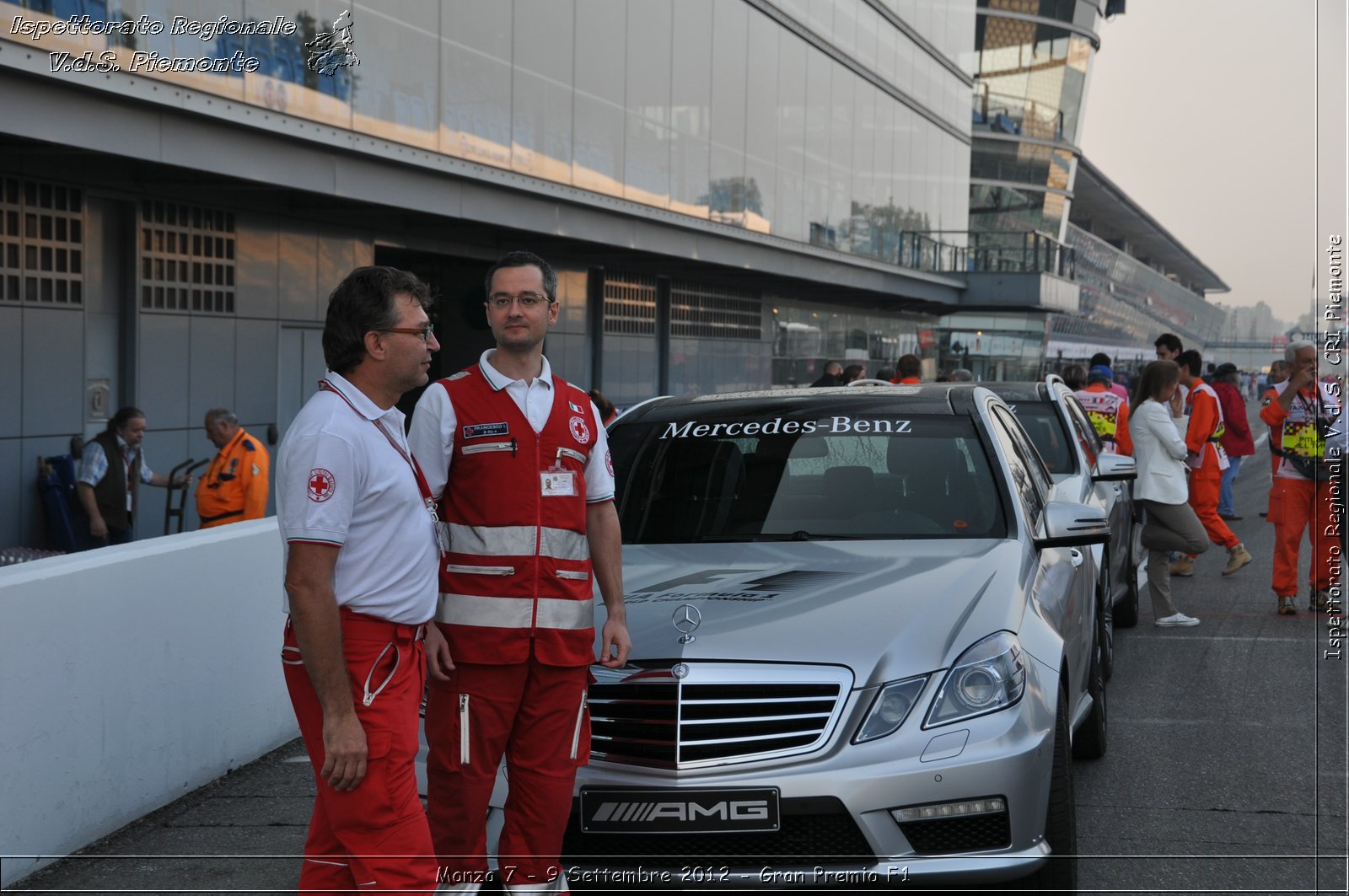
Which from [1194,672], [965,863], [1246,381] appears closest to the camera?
[965,863]

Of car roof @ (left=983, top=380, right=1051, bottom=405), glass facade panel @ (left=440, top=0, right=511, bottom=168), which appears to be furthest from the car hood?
glass facade panel @ (left=440, top=0, right=511, bottom=168)

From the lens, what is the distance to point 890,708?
388 centimetres

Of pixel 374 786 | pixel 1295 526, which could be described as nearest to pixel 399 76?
pixel 1295 526

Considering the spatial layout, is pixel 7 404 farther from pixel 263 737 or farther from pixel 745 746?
pixel 745 746

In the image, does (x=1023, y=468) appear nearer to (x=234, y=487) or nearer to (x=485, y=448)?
(x=485, y=448)

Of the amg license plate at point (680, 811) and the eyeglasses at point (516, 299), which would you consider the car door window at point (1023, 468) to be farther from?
the eyeglasses at point (516, 299)

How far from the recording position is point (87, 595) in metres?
5.00

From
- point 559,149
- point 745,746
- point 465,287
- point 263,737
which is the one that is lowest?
point 263,737

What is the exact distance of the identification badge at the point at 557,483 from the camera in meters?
3.72

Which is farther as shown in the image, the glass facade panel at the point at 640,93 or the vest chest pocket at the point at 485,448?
the glass facade panel at the point at 640,93

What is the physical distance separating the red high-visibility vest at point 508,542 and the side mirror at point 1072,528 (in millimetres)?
2043

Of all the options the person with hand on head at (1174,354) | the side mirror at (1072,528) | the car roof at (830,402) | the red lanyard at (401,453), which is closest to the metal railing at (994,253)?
the person with hand on head at (1174,354)

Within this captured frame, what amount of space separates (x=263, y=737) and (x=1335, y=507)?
778 centimetres

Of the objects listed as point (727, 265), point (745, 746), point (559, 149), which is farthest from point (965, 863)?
point (727, 265)
